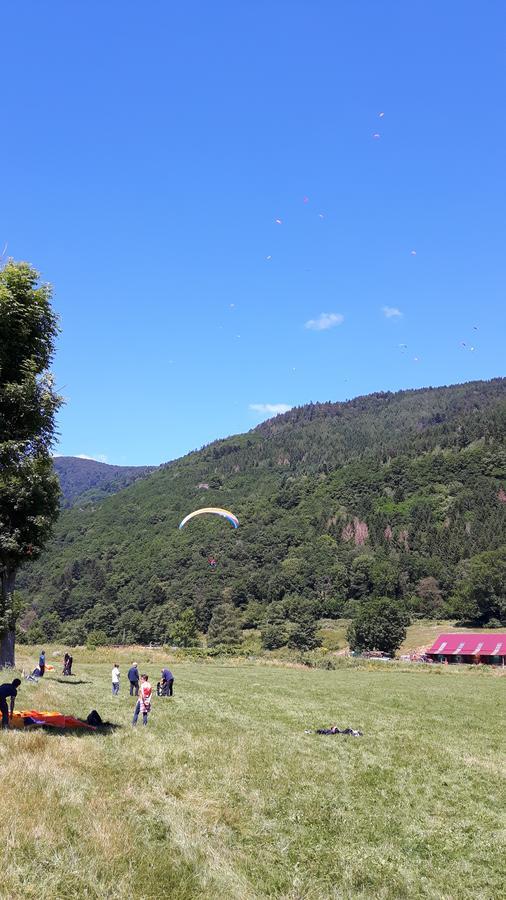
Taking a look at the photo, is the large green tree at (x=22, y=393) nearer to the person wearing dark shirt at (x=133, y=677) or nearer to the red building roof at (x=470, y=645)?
the person wearing dark shirt at (x=133, y=677)

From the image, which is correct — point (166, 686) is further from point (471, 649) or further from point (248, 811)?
point (471, 649)

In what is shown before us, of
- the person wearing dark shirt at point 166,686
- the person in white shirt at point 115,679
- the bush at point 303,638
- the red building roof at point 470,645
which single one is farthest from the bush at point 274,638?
the person in white shirt at point 115,679

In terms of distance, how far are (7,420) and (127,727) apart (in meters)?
10.9

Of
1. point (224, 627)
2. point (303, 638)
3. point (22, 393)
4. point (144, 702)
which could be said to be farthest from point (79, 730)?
point (224, 627)

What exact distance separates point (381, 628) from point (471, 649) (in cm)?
1597

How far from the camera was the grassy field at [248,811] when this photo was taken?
9406 millimetres

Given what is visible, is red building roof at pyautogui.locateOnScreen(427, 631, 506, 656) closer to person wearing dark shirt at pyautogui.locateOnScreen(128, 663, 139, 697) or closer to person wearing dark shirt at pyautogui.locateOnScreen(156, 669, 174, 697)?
person wearing dark shirt at pyautogui.locateOnScreen(156, 669, 174, 697)

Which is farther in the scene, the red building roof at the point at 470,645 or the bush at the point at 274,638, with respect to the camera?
the bush at the point at 274,638

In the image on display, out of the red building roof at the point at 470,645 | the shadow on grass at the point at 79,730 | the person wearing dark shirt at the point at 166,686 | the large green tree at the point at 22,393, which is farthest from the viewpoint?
the red building roof at the point at 470,645

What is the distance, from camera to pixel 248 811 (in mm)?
12727

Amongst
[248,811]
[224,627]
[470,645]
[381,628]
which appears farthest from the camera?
[224,627]

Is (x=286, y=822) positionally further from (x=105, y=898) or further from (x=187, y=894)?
(x=105, y=898)

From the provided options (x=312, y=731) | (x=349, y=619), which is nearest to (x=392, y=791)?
(x=312, y=731)

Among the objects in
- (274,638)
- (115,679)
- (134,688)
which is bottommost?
(274,638)
